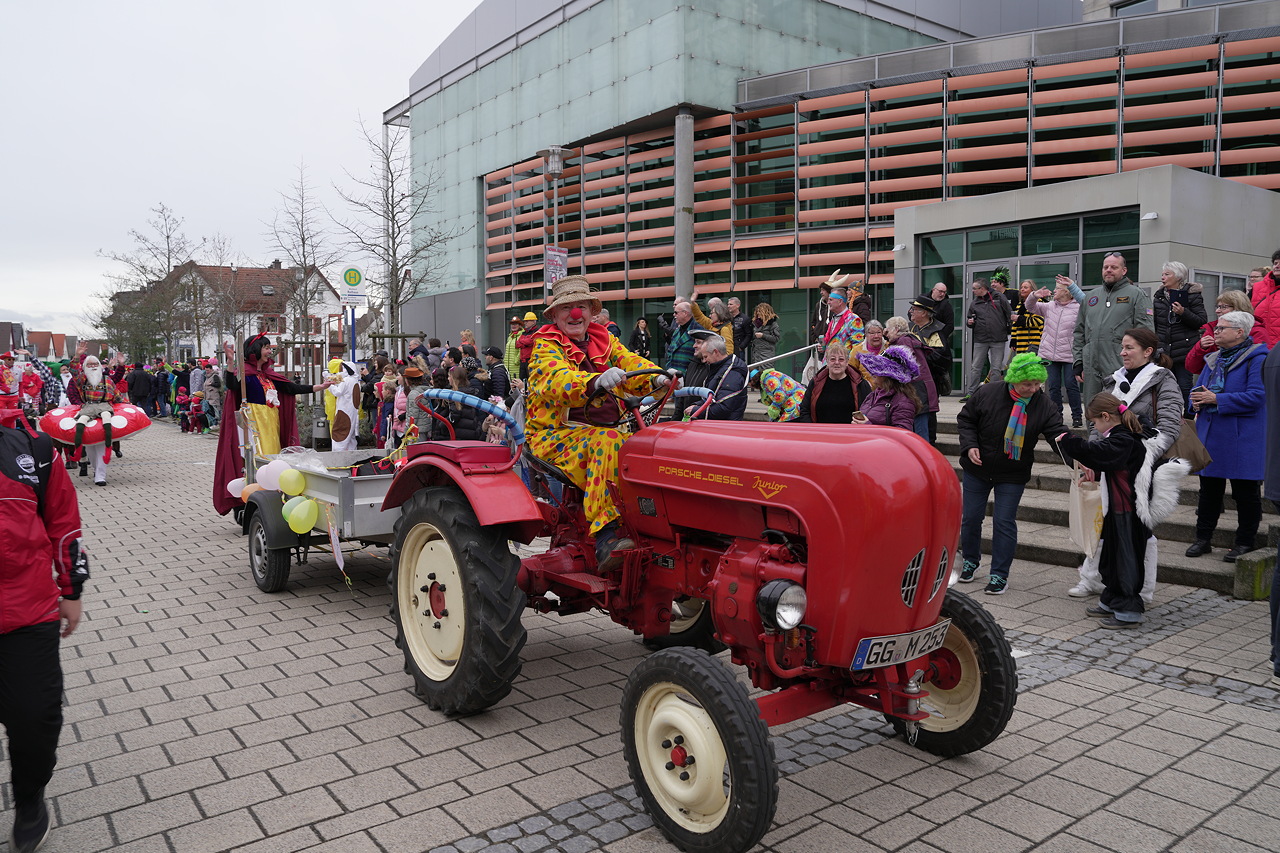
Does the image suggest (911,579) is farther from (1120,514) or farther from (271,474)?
(271,474)

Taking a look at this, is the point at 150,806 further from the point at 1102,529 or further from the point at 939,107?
the point at 939,107

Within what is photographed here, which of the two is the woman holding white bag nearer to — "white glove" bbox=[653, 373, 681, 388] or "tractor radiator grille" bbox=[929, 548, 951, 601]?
"tractor radiator grille" bbox=[929, 548, 951, 601]

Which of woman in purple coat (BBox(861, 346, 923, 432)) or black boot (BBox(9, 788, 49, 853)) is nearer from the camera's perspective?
black boot (BBox(9, 788, 49, 853))

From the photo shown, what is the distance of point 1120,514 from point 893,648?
3.24 metres

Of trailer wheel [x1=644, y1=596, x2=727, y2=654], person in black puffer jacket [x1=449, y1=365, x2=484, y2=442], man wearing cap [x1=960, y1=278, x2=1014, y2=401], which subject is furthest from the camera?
man wearing cap [x1=960, y1=278, x2=1014, y2=401]

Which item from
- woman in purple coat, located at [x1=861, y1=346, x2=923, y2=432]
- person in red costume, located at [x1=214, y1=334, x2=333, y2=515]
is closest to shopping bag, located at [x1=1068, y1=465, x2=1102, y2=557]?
woman in purple coat, located at [x1=861, y1=346, x2=923, y2=432]

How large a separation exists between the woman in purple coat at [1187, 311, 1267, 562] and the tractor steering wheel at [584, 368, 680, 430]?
4.47 metres

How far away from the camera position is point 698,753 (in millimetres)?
2830

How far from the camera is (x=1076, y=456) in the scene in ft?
17.7

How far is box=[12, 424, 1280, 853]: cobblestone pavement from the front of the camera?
300 centimetres

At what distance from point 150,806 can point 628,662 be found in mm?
2360

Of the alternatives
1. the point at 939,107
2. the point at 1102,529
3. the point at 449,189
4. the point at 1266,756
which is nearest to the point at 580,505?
the point at 1266,756

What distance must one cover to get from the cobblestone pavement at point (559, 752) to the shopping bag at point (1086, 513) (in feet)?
1.53

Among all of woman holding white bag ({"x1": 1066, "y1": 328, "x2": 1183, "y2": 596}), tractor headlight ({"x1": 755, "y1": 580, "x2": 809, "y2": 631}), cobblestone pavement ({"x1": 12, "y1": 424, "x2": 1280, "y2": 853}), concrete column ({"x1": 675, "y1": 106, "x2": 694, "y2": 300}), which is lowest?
cobblestone pavement ({"x1": 12, "y1": 424, "x2": 1280, "y2": 853})
